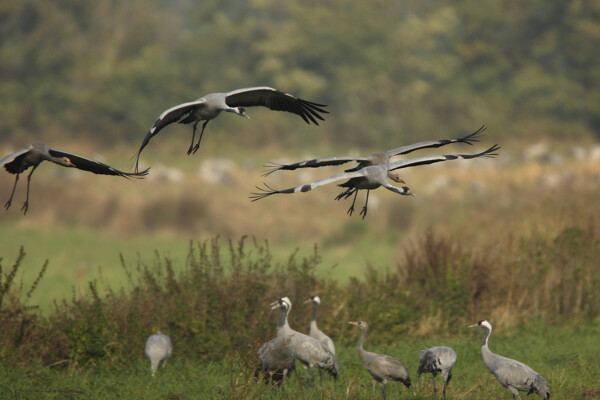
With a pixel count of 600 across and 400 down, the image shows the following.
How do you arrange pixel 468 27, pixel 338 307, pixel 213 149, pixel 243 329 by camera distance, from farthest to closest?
pixel 468 27 < pixel 213 149 < pixel 338 307 < pixel 243 329

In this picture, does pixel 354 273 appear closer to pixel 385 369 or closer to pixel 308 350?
pixel 308 350

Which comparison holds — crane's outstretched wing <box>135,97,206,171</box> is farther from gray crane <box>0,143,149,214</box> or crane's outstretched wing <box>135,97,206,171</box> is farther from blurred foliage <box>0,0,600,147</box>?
blurred foliage <box>0,0,600,147</box>

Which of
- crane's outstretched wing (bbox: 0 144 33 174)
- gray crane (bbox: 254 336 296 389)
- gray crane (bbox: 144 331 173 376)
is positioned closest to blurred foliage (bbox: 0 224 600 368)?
gray crane (bbox: 254 336 296 389)

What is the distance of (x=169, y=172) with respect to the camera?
36.0 metres

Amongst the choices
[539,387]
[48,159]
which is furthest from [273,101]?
[539,387]

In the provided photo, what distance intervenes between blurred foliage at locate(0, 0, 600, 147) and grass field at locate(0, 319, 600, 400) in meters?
35.9

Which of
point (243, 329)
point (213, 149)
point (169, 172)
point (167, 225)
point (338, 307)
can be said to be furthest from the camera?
point (213, 149)

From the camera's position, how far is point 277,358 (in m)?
9.15

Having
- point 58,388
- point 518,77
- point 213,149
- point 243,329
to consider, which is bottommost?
point 58,388

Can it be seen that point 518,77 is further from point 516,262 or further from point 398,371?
point 398,371

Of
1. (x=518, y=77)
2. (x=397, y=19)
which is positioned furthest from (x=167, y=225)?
(x=397, y=19)

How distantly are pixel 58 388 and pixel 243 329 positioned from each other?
282 centimetres

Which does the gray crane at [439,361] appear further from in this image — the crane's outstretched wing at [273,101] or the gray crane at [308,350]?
the crane's outstretched wing at [273,101]

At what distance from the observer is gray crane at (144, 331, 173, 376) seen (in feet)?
33.4
